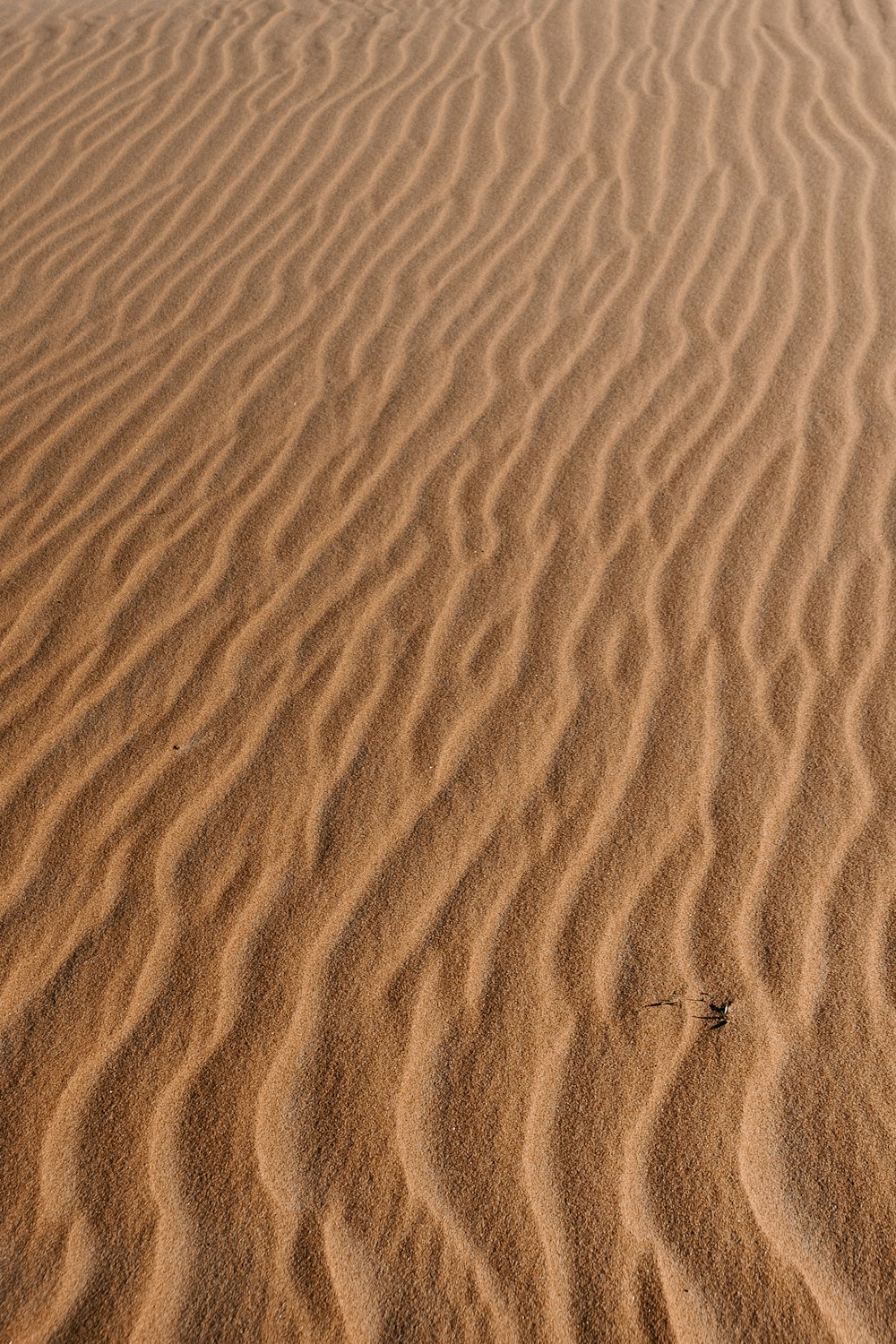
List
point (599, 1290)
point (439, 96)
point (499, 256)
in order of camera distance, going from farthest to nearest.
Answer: point (439, 96) < point (499, 256) < point (599, 1290)

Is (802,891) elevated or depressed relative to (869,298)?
depressed

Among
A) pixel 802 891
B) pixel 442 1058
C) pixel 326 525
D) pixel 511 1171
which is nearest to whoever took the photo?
pixel 511 1171

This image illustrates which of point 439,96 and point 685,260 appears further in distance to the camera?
point 439,96

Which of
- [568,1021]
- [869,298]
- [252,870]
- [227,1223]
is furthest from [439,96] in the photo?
[227,1223]

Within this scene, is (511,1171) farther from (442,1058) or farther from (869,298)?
(869,298)

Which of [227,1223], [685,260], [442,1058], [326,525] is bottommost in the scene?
[227,1223]

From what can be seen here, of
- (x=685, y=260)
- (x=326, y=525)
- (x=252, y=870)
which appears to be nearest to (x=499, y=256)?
(x=685, y=260)
